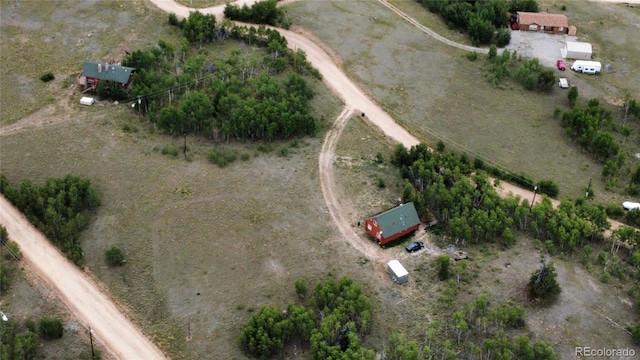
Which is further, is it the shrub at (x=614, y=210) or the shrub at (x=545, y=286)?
the shrub at (x=614, y=210)

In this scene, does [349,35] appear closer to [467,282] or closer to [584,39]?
[584,39]

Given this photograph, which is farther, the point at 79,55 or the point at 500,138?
the point at 79,55

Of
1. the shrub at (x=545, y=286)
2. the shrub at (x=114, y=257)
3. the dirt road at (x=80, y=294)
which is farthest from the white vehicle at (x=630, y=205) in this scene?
the shrub at (x=114, y=257)

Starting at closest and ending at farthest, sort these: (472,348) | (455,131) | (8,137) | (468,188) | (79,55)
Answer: (472,348)
(468,188)
(8,137)
(455,131)
(79,55)

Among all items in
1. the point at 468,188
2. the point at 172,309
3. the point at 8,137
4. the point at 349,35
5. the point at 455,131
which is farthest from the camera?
the point at 349,35

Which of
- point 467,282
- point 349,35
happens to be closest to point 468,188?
point 467,282

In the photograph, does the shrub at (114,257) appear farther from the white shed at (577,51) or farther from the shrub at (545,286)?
the white shed at (577,51)

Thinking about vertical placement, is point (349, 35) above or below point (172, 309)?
above
